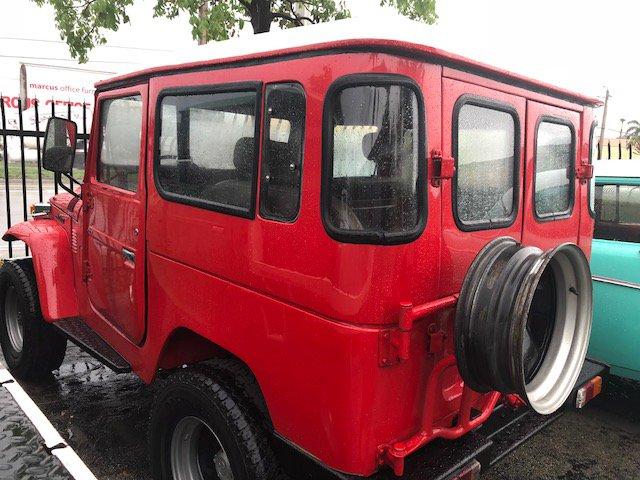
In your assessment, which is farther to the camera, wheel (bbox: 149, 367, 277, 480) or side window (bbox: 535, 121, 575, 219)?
side window (bbox: 535, 121, 575, 219)

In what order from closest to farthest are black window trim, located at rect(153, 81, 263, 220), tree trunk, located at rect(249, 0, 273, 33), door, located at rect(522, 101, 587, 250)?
black window trim, located at rect(153, 81, 263, 220)
door, located at rect(522, 101, 587, 250)
tree trunk, located at rect(249, 0, 273, 33)

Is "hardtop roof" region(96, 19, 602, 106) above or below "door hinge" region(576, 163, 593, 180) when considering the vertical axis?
above

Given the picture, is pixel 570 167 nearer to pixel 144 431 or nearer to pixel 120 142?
pixel 120 142

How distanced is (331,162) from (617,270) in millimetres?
2793

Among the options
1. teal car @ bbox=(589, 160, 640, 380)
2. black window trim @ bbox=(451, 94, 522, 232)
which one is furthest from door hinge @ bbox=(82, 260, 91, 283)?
teal car @ bbox=(589, 160, 640, 380)

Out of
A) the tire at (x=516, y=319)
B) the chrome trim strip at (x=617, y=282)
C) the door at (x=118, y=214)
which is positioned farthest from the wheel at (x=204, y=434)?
the chrome trim strip at (x=617, y=282)

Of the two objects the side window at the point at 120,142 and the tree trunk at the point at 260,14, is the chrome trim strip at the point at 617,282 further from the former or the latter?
the tree trunk at the point at 260,14

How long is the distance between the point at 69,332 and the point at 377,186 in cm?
256

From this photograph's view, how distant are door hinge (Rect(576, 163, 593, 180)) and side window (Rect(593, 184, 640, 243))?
123cm

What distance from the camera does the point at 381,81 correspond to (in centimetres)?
179

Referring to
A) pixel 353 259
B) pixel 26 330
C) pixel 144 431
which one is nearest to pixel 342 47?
pixel 353 259

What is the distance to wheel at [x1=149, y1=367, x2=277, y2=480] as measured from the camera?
83.6 inches

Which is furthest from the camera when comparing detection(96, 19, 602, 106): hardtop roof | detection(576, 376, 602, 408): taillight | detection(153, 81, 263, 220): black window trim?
detection(576, 376, 602, 408): taillight

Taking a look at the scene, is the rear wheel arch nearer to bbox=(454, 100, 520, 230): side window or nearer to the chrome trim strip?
bbox=(454, 100, 520, 230): side window
